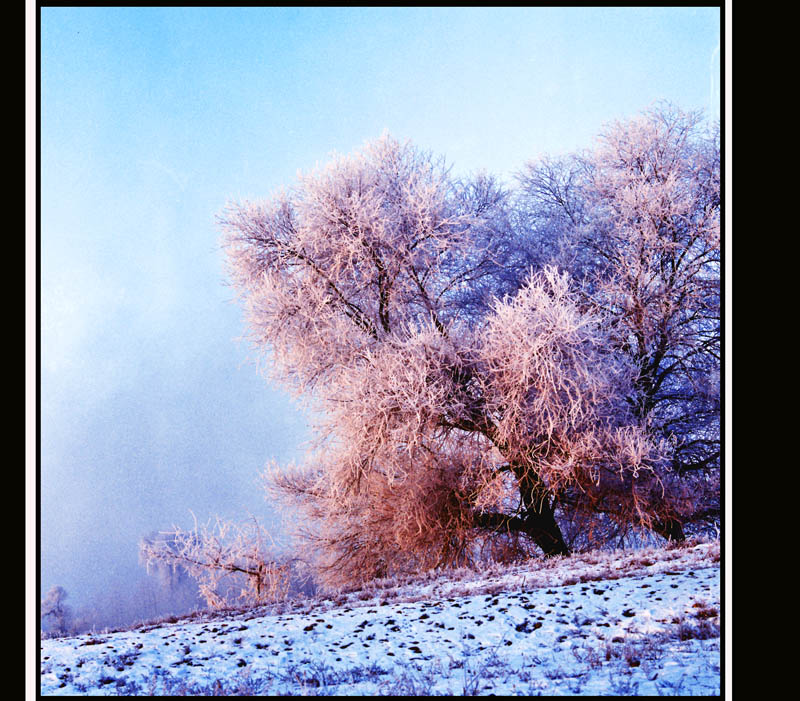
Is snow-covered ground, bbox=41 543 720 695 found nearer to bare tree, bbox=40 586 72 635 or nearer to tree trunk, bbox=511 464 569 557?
bare tree, bbox=40 586 72 635

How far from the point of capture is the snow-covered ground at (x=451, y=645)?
158 inches

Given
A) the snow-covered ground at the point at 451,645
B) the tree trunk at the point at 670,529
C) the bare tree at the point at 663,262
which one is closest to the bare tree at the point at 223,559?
the snow-covered ground at the point at 451,645

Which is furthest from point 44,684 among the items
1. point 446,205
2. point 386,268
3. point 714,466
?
point 714,466

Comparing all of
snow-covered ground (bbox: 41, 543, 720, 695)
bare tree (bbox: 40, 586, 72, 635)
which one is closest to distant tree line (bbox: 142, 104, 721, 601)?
snow-covered ground (bbox: 41, 543, 720, 695)

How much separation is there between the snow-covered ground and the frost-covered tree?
2828 mm

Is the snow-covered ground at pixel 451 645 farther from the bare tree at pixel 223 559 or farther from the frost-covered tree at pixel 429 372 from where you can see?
the bare tree at pixel 223 559

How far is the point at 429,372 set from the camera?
9.62 meters

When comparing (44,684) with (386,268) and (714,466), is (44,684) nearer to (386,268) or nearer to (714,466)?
(386,268)

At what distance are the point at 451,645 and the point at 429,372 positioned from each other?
5029mm

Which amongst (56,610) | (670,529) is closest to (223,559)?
(56,610)
